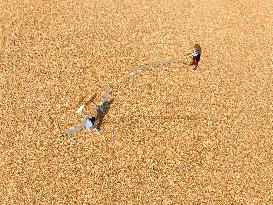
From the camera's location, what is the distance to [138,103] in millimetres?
12367

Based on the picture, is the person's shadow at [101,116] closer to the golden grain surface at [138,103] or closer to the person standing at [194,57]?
the golden grain surface at [138,103]

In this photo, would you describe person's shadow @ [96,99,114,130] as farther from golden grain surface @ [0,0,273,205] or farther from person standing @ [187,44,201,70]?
person standing @ [187,44,201,70]

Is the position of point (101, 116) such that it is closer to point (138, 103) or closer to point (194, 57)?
point (138, 103)

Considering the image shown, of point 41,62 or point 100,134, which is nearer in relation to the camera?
point 100,134

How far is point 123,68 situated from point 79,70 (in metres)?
1.47

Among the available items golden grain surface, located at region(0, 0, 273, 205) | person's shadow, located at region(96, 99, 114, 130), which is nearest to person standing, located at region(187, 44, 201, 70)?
golden grain surface, located at region(0, 0, 273, 205)

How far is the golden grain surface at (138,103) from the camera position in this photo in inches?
424

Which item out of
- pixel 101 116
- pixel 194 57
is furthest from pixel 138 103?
pixel 194 57

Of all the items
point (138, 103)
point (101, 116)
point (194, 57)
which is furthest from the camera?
point (194, 57)

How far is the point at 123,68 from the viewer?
13289 millimetres

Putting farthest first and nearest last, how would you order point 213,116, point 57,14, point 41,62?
point 57,14
point 41,62
point 213,116

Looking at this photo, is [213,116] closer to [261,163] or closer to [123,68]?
[261,163]

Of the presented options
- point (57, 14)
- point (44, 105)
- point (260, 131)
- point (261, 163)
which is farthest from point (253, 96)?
point (57, 14)

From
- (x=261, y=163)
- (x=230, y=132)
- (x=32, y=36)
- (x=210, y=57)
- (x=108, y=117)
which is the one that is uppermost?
(x=32, y=36)
